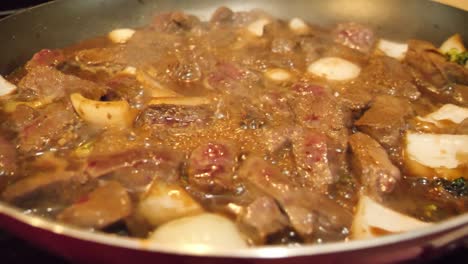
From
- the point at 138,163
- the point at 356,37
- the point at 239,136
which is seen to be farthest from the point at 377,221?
the point at 356,37

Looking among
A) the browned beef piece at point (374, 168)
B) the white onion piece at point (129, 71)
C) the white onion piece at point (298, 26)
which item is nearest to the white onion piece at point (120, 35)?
the white onion piece at point (129, 71)

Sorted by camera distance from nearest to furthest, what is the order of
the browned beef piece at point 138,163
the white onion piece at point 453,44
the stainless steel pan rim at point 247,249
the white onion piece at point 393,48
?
the stainless steel pan rim at point 247,249, the browned beef piece at point 138,163, the white onion piece at point 453,44, the white onion piece at point 393,48

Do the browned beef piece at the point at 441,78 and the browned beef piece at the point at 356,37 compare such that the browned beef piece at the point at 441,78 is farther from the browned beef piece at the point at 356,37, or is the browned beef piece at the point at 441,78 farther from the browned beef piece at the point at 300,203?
the browned beef piece at the point at 300,203

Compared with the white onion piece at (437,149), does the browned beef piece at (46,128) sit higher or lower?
higher

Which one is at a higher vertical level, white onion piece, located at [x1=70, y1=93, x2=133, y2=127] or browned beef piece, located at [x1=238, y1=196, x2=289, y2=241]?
white onion piece, located at [x1=70, y1=93, x2=133, y2=127]


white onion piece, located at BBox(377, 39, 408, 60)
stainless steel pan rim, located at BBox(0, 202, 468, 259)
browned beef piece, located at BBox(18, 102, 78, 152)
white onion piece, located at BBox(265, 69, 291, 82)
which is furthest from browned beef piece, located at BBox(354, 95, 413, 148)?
browned beef piece, located at BBox(18, 102, 78, 152)

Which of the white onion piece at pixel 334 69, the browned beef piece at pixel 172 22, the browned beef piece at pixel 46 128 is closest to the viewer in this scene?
the browned beef piece at pixel 46 128

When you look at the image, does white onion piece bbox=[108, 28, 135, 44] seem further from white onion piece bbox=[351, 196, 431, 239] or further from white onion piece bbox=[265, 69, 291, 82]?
white onion piece bbox=[351, 196, 431, 239]

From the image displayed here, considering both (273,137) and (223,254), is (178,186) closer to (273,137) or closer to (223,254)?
(273,137)
